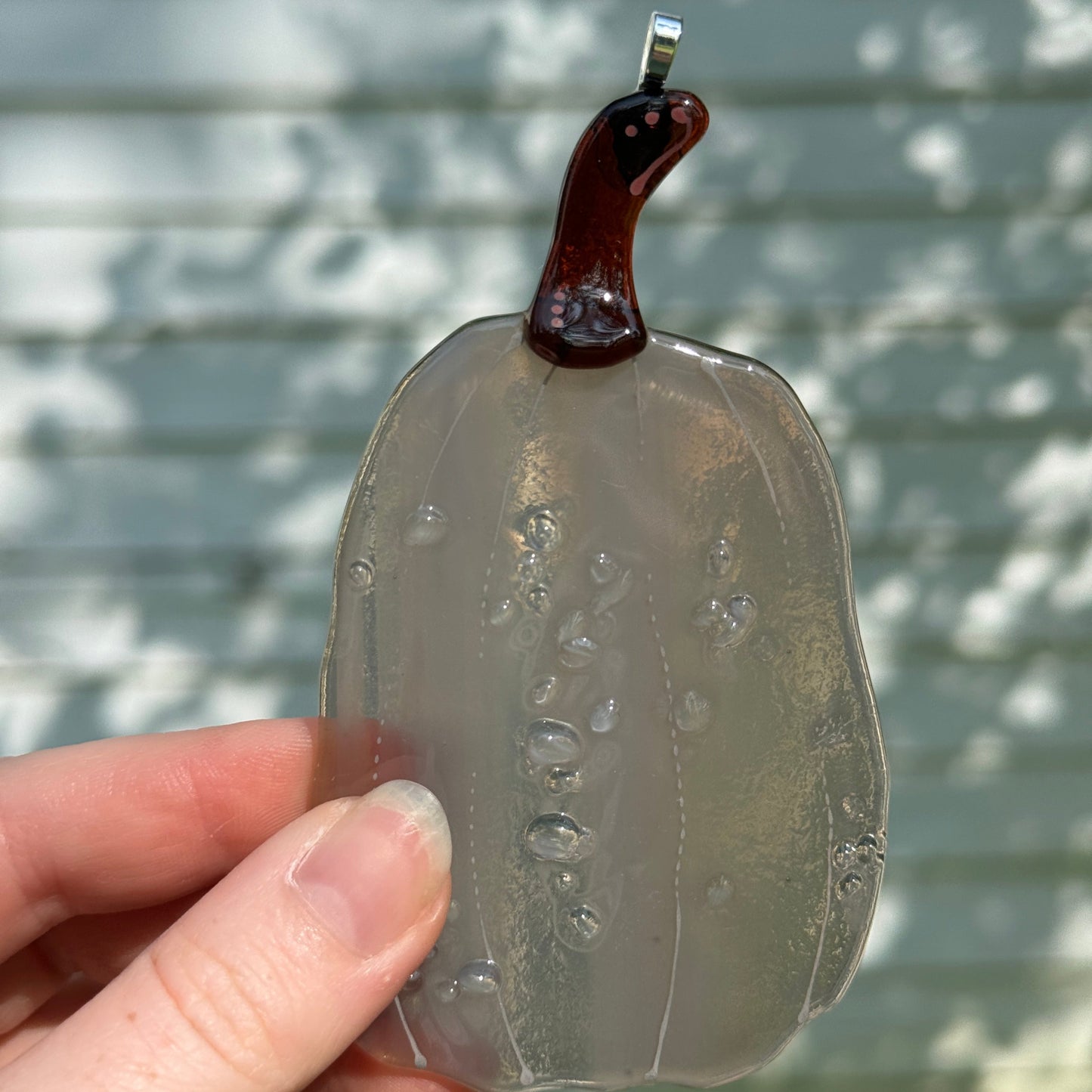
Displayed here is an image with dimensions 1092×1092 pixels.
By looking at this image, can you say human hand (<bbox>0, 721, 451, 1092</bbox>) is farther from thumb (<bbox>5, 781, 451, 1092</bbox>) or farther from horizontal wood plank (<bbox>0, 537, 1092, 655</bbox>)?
horizontal wood plank (<bbox>0, 537, 1092, 655</bbox>)

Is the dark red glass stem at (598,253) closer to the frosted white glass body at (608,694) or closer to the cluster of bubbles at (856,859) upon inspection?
the frosted white glass body at (608,694)

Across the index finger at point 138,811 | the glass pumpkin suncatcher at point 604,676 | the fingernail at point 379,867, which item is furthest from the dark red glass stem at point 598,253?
the index finger at point 138,811

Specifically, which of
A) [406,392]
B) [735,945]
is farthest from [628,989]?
[406,392]

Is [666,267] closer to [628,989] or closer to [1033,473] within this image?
[1033,473]

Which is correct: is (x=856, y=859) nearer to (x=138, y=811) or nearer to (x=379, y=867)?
(x=379, y=867)

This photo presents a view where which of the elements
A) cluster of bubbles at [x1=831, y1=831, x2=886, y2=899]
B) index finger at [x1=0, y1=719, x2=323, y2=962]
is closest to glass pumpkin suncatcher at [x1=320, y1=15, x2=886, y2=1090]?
cluster of bubbles at [x1=831, y1=831, x2=886, y2=899]

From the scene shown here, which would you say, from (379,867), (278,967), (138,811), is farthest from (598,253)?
(138,811)

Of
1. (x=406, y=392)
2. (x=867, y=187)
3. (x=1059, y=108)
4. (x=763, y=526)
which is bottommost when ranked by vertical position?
(x=763, y=526)
